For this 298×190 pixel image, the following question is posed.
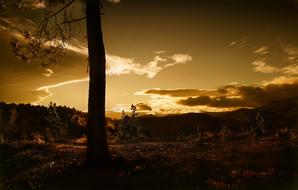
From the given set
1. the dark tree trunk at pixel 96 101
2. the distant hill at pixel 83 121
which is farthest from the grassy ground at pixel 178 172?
the distant hill at pixel 83 121

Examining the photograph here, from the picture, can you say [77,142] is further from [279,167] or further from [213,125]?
[213,125]

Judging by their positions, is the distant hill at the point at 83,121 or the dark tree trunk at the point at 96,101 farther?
the distant hill at the point at 83,121

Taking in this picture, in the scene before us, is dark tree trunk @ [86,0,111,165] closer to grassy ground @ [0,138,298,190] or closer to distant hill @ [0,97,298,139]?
grassy ground @ [0,138,298,190]

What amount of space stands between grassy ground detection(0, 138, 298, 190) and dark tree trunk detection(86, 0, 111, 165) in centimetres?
79

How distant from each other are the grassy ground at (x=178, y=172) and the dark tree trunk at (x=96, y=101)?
789mm

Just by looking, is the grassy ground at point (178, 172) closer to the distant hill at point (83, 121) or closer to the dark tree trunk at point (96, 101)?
the dark tree trunk at point (96, 101)

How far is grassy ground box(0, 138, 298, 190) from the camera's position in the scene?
15453 mm

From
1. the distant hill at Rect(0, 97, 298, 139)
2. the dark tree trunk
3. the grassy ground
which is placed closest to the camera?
the grassy ground

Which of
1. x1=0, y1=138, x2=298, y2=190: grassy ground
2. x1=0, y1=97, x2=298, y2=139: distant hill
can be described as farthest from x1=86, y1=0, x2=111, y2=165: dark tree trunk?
x1=0, y1=97, x2=298, y2=139: distant hill

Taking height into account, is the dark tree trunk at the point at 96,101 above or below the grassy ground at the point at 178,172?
above

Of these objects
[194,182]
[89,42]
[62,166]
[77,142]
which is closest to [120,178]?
[194,182]

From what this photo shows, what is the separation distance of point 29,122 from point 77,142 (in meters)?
67.1

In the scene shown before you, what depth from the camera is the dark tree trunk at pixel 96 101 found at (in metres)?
19.9

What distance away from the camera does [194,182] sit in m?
15.7
